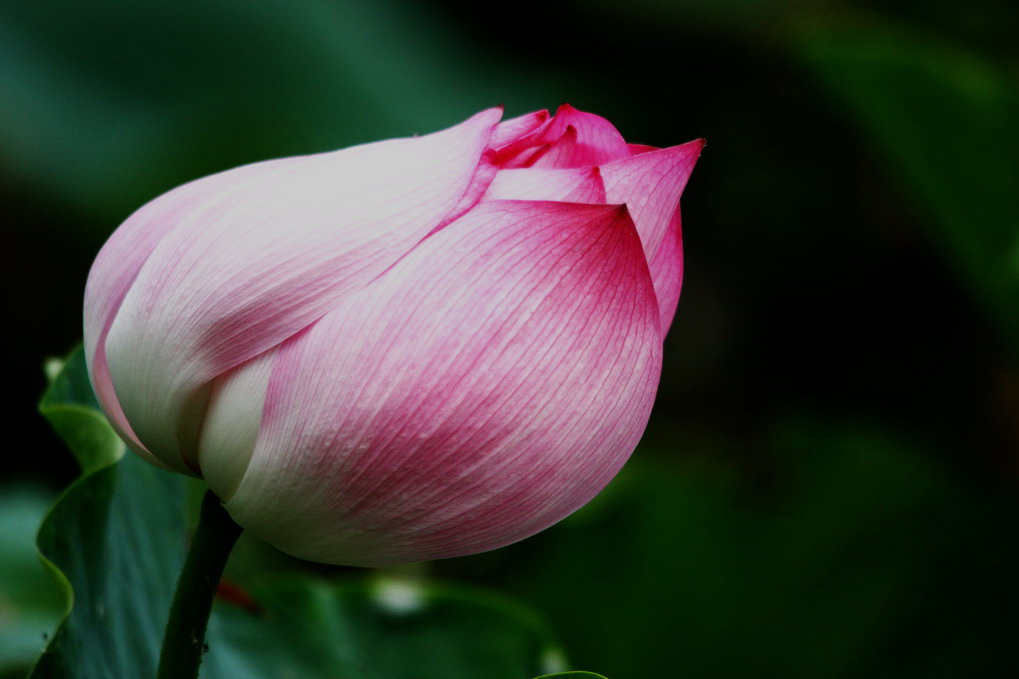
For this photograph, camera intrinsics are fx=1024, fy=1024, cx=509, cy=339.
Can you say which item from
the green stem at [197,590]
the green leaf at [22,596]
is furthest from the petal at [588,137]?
the green leaf at [22,596]

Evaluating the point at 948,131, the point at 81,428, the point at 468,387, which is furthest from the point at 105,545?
the point at 948,131

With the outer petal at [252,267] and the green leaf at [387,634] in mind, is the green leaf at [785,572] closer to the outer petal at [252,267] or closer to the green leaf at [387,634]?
the green leaf at [387,634]

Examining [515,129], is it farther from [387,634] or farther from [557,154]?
[387,634]

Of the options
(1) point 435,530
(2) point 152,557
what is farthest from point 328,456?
(2) point 152,557

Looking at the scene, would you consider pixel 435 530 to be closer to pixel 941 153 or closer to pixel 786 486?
pixel 786 486

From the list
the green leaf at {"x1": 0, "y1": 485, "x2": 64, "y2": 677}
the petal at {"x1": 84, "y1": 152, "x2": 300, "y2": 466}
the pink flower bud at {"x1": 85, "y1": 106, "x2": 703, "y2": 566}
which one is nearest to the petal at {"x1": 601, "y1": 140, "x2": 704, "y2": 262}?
the pink flower bud at {"x1": 85, "y1": 106, "x2": 703, "y2": 566}
